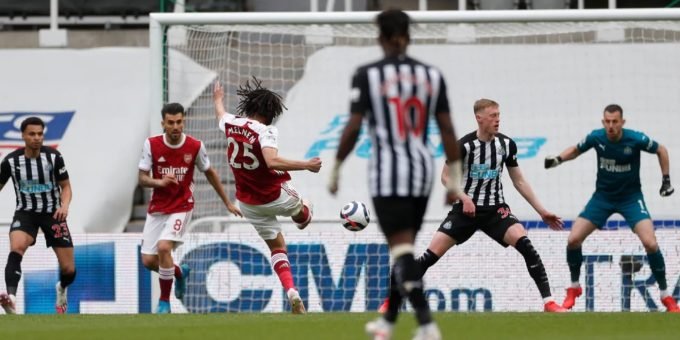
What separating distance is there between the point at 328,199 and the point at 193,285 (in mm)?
2309

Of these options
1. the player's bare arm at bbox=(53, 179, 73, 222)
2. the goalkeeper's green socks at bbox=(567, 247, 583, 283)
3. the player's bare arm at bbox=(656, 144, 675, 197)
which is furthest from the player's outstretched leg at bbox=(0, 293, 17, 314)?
the player's bare arm at bbox=(656, 144, 675, 197)

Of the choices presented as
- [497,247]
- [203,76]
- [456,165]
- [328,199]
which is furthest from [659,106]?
[456,165]

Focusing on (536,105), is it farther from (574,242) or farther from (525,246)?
(525,246)

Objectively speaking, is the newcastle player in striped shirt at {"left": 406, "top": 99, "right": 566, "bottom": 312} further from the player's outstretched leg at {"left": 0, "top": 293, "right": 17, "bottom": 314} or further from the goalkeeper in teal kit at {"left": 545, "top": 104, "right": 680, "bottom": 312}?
the player's outstretched leg at {"left": 0, "top": 293, "right": 17, "bottom": 314}

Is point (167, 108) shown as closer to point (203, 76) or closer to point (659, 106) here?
point (203, 76)

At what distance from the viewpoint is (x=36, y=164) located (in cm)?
1355

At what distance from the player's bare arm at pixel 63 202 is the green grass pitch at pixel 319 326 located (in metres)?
1.89

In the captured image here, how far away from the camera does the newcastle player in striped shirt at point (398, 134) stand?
7590 millimetres

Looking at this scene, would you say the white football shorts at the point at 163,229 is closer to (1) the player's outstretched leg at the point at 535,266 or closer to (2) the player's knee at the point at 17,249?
(2) the player's knee at the point at 17,249

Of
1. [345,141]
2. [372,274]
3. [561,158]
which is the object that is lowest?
[372,274]

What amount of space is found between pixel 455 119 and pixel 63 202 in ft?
19.0

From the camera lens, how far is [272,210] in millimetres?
12055

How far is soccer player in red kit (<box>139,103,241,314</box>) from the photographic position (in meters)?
13.0

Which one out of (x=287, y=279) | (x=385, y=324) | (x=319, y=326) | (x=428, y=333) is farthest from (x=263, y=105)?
(x=428, y=333)
